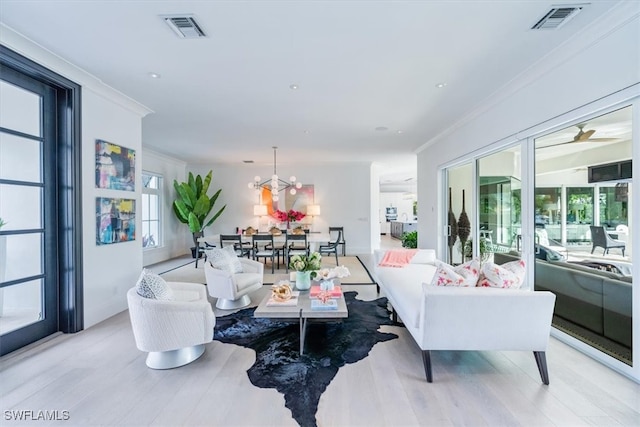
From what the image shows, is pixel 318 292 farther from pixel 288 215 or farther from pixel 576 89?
pixel 288 215

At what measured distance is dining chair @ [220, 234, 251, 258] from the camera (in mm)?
6203

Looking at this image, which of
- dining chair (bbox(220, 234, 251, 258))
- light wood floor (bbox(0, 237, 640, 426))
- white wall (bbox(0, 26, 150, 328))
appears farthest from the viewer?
dining chair (bbox(220, 234, 251, 258))

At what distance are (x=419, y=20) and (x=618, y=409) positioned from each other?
10.3 feet

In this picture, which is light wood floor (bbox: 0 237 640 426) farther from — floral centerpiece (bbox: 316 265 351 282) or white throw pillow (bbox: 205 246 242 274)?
white throw pillow (bbox: 205 246 242 274)

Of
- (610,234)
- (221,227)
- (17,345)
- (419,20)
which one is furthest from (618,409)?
(221,227)

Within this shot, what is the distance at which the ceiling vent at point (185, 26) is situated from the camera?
2.25 m

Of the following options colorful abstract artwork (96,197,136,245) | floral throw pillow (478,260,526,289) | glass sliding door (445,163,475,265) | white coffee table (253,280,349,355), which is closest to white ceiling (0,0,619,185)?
glass sliding door (445,163,475,265)

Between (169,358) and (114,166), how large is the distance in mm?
2594

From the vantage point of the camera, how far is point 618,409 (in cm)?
196

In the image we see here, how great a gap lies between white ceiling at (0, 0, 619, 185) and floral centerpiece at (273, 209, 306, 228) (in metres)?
3.43

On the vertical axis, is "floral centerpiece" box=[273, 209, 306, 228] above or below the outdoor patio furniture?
above

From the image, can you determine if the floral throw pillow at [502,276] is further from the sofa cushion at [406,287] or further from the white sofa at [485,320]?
the sofa cushion at [406,287]

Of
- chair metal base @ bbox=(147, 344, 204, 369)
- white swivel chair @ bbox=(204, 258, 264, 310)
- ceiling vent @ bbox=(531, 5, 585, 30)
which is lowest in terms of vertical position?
chair metal base @ bbox=(147, 344, 204, 369)

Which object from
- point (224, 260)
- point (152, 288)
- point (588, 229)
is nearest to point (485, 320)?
point (588, 229)
